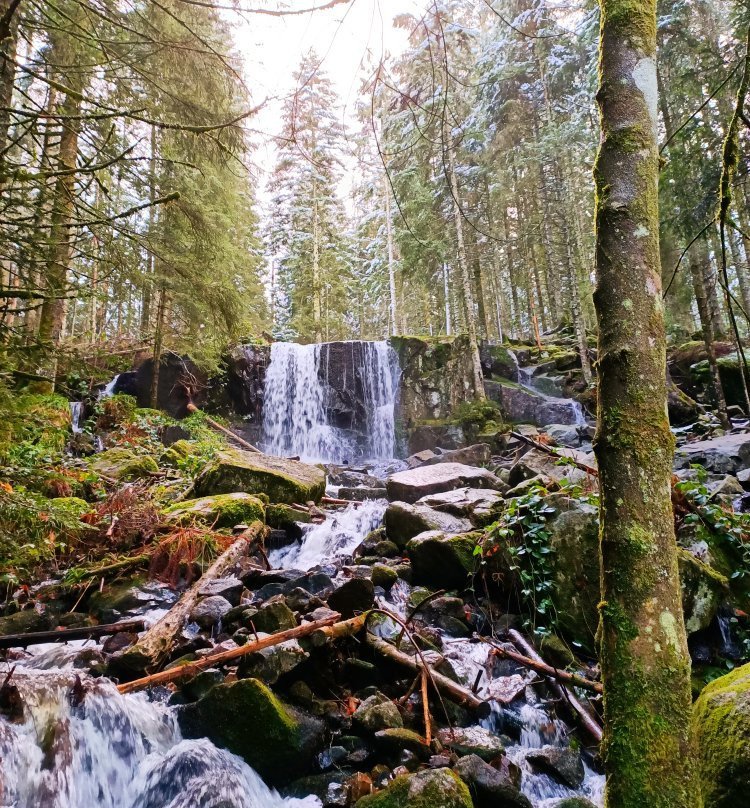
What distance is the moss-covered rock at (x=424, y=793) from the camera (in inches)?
85.4

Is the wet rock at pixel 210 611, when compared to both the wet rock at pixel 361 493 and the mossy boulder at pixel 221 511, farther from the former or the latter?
the wet rock at pixel 361 493

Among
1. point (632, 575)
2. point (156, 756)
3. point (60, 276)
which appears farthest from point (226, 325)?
point (632, 575)

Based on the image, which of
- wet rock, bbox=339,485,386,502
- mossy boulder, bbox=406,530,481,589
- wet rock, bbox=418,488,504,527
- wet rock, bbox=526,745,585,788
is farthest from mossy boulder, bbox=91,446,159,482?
wet rock, bbox=526,745,585,788

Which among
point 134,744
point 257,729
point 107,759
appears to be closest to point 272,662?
point 257,729

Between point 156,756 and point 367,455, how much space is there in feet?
46.2

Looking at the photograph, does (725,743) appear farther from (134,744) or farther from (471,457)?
(471,457)

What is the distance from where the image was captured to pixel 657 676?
3.88ft

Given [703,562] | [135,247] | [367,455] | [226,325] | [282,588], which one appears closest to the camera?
[703,562]

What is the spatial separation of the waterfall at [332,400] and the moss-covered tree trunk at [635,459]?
1548 centimetres

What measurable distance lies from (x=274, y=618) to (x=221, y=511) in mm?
3185

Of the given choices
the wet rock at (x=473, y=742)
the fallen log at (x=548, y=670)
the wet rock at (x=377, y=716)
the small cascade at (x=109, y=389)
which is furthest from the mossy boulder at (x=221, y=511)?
the small cascade at (x=109, y=389)

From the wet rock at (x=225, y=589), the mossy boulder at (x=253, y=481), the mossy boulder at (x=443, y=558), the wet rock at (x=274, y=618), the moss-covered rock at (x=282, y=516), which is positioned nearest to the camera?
the wet rock at (x=274, y=618)

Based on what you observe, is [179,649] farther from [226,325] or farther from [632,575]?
[226,325]

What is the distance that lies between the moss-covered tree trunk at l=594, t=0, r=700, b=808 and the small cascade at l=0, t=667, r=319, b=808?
232cm
